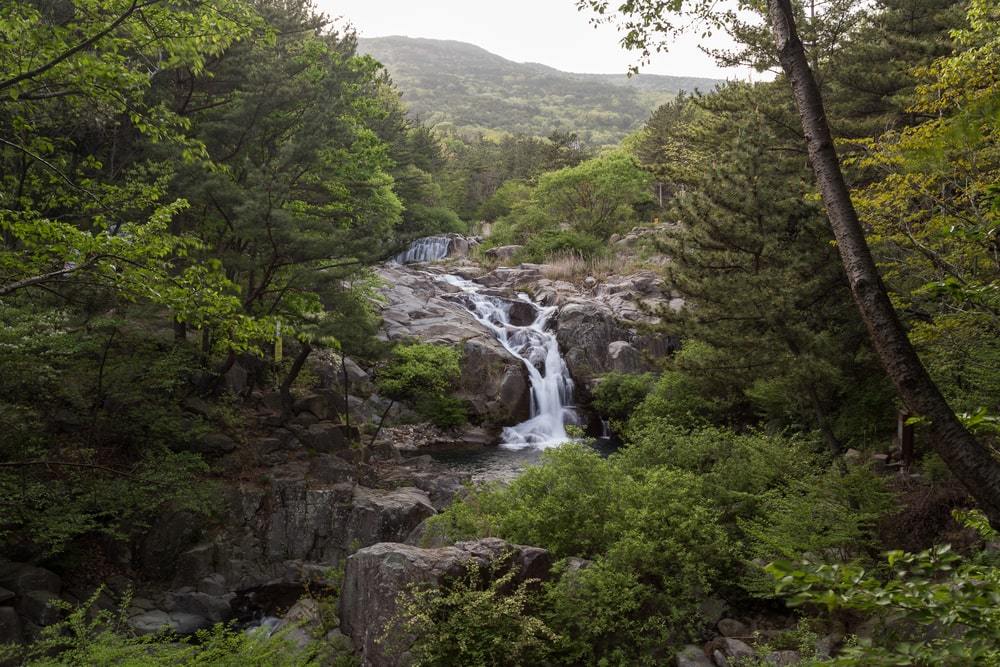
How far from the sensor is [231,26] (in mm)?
6160

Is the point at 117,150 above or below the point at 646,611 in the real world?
above

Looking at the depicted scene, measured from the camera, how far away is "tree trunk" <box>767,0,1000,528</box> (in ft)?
10.6

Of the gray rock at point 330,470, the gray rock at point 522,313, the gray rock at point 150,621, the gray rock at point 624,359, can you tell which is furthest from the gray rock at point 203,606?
the gray rock at point 522,313

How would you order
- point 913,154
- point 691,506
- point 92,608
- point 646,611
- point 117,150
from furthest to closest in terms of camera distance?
point 117,150 → point 92,608 → point 691,506 → point 646,611 → point 913,154

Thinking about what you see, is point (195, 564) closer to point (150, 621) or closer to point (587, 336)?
point (150, 621)

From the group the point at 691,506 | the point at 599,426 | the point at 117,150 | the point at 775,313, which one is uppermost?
the point at 117,150

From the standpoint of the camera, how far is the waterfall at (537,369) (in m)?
19.0

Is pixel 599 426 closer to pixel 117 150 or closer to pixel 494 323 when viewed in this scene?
pixel 494 323

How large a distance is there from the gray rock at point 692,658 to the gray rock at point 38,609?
7.55 m

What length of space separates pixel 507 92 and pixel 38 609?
152243 millimetres

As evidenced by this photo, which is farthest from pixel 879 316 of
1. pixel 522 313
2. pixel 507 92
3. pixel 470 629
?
pixel 507 92

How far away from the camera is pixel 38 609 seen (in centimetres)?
758

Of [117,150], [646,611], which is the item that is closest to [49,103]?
[117,150]

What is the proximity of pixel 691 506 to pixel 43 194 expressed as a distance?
1102 cm
